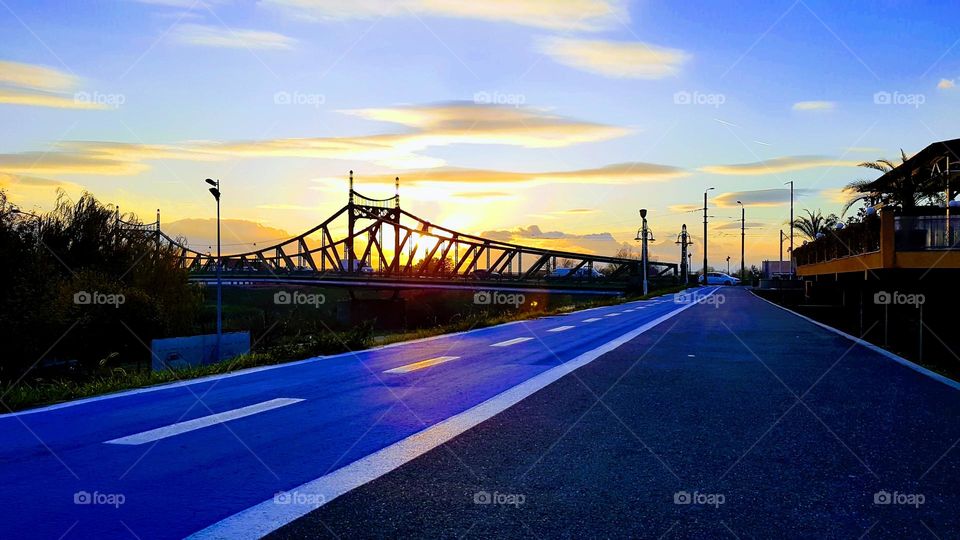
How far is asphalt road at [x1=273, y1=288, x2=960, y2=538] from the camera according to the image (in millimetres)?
4809

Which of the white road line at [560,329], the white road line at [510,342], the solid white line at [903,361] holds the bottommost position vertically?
the white road line at [560,329]

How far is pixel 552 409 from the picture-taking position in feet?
29.5

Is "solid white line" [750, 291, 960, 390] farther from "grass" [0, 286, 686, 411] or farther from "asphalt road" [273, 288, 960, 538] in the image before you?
"grass" [0, 286, 686, 411]

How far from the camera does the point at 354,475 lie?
593cm

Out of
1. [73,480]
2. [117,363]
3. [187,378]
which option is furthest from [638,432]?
[117,363]

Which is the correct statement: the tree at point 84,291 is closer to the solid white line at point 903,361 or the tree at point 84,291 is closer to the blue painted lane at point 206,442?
the blue painted lane at point 206,442

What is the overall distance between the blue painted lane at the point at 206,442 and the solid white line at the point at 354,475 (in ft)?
0.44

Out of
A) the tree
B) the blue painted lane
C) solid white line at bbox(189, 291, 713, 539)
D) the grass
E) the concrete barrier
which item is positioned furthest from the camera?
the tree

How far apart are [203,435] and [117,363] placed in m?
27.9

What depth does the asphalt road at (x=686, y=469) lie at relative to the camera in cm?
481

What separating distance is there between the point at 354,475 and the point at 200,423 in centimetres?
292

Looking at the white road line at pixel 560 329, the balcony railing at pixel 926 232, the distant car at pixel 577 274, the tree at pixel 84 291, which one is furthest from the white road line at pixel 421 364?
the distant car at pixel 577 274

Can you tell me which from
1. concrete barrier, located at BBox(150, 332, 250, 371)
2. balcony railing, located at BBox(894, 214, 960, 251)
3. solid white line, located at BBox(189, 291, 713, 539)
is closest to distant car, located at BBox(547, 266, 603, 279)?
concrete barrier, located at BBox(150, 332, 250, 371)

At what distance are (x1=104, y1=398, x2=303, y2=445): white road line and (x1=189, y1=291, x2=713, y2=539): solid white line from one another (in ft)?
7.46
